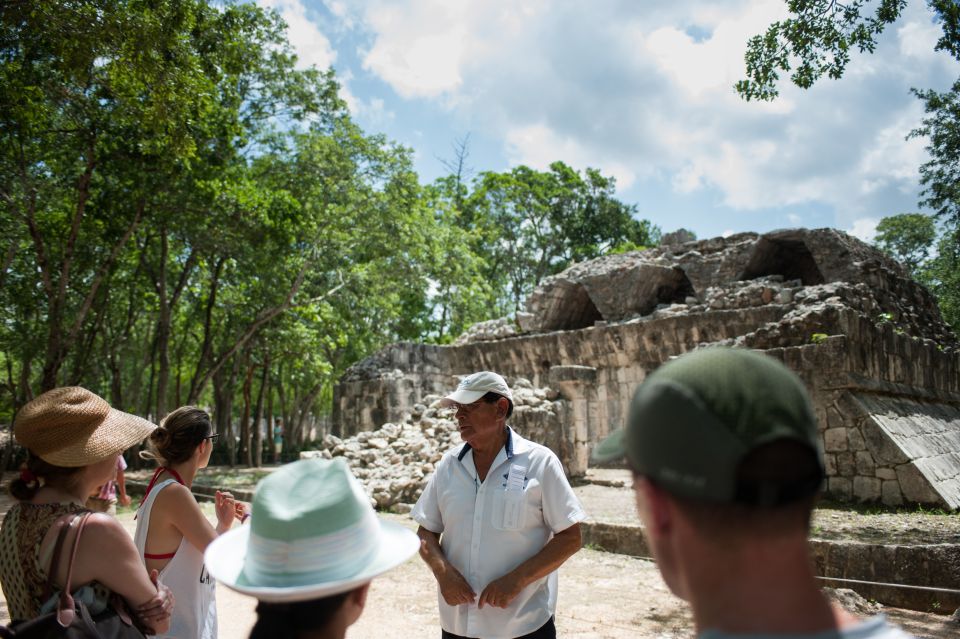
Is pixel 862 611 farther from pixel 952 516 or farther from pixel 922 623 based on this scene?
pixel 952 516

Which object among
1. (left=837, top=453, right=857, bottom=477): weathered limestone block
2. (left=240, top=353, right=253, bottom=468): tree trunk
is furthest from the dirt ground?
(left=240, top=353, right=253, bottom=468): tree trunk

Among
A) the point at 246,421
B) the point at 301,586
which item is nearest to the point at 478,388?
the point at 301,586

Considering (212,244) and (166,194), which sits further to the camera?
(212,244)

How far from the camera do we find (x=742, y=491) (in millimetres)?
1016

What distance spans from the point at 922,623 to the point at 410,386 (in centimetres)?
1183

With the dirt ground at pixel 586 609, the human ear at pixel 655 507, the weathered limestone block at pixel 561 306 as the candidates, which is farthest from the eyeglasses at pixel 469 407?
the weathered limestone block at pixel 561 306

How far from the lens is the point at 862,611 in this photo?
5523mm

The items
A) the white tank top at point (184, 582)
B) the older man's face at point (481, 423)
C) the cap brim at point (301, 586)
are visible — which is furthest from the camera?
the older man's face at point (481, 423)

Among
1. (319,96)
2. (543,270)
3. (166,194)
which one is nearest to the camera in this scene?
(166,194)

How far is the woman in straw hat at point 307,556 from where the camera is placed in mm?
1481

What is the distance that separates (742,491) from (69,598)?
78.6 inches

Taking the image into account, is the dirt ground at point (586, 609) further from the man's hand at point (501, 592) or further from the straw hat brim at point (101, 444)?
the straw hat brim at point (101, 444)

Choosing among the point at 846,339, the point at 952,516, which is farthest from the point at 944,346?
the point at 952,516

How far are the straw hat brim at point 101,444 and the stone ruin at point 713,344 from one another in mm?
8292
